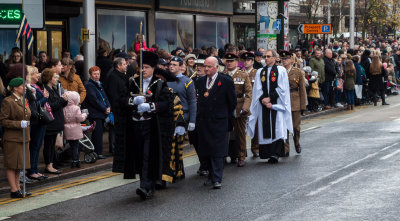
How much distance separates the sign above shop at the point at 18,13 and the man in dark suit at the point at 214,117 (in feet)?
10.7

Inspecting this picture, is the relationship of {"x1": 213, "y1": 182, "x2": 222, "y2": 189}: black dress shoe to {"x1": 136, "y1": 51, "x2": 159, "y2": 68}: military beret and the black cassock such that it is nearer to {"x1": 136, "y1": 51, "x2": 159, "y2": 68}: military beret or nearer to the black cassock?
the black cassock

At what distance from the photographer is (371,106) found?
1049 inches

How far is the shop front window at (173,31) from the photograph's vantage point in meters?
25.8

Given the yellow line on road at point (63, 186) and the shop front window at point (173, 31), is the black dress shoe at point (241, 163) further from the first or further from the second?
the shop front window at point (173, 31)

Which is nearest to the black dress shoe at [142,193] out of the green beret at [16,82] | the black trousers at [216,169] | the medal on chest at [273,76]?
the black trousers at [216,169]

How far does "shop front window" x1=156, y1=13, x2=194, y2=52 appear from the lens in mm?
25783

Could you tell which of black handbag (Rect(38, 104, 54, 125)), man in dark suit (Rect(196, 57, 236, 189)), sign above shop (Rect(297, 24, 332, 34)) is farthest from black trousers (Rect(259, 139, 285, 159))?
sign above shop (Rect(297, 24, 332, 34))

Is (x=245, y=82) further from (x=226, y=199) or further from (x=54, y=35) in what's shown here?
(x=54, y=35)

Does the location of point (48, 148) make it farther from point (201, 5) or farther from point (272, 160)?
point (201, 5)

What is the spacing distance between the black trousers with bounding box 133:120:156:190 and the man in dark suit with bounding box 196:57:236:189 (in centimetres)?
119

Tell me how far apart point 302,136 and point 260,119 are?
13.5 feet

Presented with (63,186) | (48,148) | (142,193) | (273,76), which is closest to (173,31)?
(273,76)

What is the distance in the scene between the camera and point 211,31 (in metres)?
29.6

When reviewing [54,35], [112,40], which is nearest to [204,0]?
[112,40]
